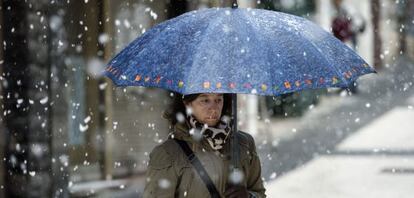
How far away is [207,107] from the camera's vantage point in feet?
12.4

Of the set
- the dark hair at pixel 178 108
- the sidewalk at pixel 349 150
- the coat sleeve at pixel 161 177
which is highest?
the dark hair at pixel 178 108

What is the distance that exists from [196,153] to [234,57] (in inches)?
22.2

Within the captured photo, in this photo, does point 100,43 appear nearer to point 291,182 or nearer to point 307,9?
point 291,182

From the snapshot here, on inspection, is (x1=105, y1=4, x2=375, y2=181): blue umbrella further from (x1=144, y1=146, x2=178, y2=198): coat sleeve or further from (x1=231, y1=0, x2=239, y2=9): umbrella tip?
(x1=144, y1=146, x2=178, y2=198): coat sleeve

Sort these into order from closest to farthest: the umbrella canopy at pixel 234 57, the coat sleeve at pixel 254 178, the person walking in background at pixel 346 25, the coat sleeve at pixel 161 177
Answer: the umbrella canopy at pixel 234 57 < the coat sleeve at pixel 161 177 < the coat sleeve at pixel 254 178 < the person walking in background at pixel 346 25

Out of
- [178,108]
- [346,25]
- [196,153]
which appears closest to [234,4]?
[178,108]

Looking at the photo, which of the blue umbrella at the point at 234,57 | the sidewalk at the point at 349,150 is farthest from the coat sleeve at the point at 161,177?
the sidewalk at the point at 349,150

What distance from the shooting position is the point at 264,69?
3.42 m

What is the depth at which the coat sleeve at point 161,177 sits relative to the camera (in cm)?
369

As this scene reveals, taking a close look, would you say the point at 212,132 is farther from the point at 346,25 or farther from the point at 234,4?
the point at 346,25

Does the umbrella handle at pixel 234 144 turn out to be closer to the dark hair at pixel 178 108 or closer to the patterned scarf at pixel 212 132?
the patterned scarf at pixel 212 132

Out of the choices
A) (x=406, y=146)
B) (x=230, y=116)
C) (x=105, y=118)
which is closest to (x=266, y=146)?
(x=406, y=146)

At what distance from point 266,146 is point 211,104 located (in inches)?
313

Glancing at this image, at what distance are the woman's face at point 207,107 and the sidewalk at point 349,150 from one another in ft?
17.3
